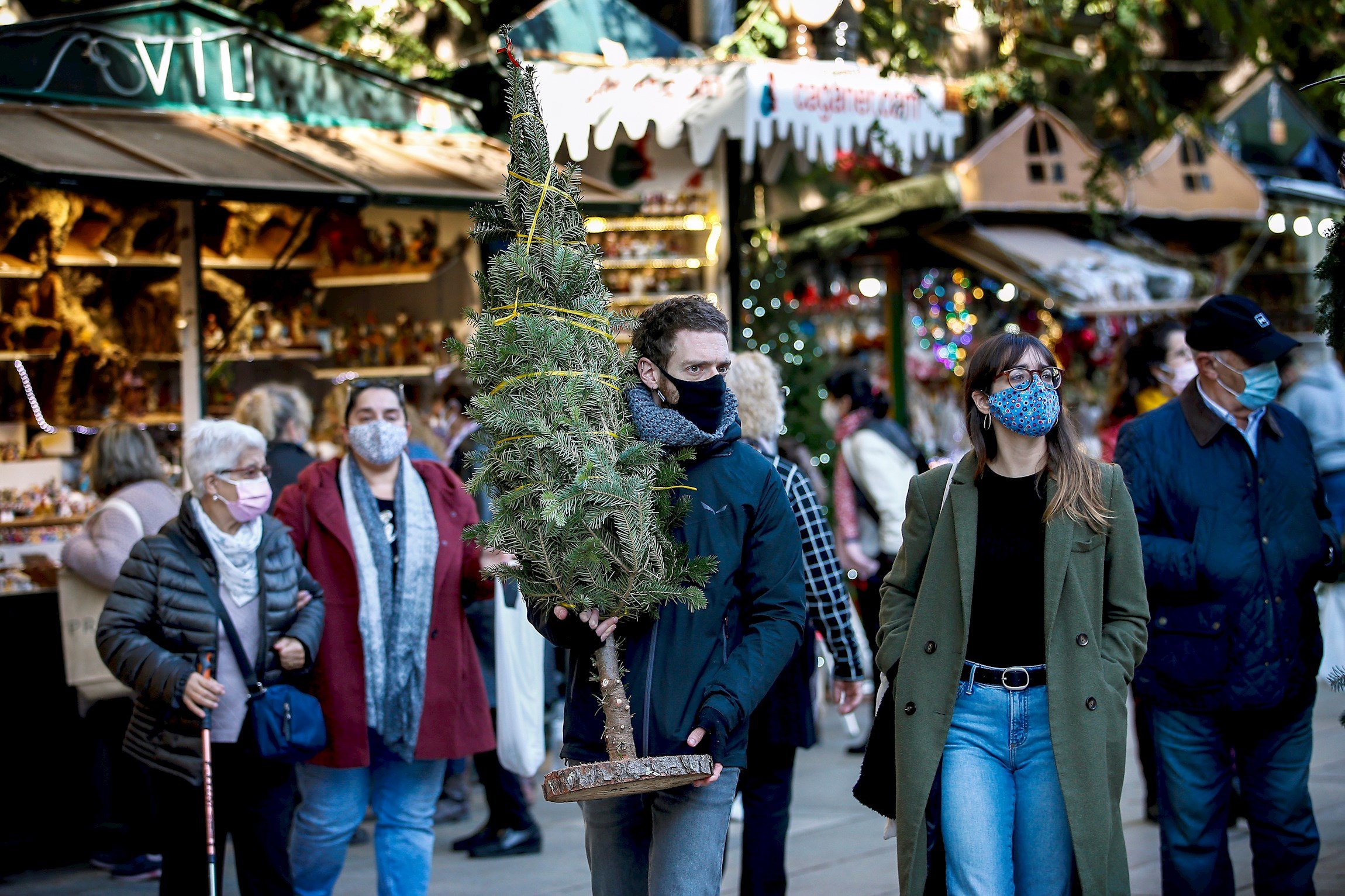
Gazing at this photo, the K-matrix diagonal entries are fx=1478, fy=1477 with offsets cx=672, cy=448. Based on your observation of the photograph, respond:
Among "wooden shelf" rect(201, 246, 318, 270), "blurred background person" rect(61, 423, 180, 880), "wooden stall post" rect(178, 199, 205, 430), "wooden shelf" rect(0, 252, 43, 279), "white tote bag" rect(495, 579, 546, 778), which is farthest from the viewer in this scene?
"wooden shelf" rect(201, 246, 318, 270)

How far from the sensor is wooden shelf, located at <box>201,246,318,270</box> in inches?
326

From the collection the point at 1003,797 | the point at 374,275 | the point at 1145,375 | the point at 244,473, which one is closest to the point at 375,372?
the point at 374,275

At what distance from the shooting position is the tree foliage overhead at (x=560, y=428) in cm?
360

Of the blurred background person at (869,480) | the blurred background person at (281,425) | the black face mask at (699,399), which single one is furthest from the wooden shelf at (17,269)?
the black face mask at (699,399)

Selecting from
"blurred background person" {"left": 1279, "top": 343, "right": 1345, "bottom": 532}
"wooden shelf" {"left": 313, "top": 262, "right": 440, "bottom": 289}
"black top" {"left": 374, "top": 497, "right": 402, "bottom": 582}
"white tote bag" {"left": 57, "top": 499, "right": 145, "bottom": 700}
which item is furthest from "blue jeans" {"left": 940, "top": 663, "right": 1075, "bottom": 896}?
"wooden shelf" {"left": 313, "top": 262, "right": 440, "bottom": 289}

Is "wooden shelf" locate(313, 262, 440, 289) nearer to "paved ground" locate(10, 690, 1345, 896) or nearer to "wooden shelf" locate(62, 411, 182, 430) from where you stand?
"wooden shelf" locate(62, 411, 182, 430)

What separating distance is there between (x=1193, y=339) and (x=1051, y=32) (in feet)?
22.4

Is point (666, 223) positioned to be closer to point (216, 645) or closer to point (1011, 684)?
point (216, 645)

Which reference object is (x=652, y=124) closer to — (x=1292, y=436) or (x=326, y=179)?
(x=326, y=179)

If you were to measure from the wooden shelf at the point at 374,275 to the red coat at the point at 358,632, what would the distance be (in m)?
3.85

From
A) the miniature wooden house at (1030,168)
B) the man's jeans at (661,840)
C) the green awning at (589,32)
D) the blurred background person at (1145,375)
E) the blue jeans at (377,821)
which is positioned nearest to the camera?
the man's jeans at (661,840)

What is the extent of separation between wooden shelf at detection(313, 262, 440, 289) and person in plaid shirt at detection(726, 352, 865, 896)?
185 inches

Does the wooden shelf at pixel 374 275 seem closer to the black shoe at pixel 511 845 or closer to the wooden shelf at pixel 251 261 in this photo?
the wooden shelf at pixel 251 261

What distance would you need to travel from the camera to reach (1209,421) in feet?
16.1
